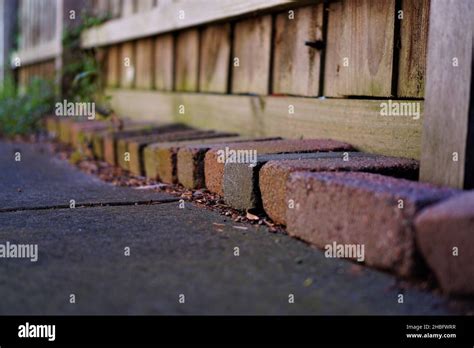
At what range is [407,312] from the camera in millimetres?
1373

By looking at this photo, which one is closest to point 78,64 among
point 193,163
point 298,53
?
point 298,53

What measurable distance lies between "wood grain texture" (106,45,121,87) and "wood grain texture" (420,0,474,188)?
3930 mm

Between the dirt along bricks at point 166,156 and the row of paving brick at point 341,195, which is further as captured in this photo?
the dirt along bricks at point 166,156

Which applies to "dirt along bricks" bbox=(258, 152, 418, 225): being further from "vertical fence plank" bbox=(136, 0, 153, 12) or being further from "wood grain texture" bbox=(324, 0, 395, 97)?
"vertical fence plank" bbox=(136, 0, 153, 12)

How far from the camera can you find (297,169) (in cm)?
207

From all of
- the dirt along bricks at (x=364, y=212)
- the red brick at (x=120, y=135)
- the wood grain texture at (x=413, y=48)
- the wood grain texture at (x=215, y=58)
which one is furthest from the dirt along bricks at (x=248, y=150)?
the red brick at (x=120, y=135)

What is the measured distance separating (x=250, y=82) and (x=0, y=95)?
5720 millimetres

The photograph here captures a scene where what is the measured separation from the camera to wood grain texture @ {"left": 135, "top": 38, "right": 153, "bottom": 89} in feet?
15.9

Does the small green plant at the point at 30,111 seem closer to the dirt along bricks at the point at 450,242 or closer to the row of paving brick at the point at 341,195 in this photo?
the row of paving brick at the point at 341,195

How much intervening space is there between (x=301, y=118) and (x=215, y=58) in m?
1.05

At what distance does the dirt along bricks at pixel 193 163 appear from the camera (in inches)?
111

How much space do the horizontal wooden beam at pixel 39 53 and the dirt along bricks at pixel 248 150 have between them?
3947 millimetres

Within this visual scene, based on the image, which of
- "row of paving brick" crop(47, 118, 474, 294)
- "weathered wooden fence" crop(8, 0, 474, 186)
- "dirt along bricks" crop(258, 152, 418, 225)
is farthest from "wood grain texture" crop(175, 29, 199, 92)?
"dirt along bricks" crop(258, 152, 418, 225)
